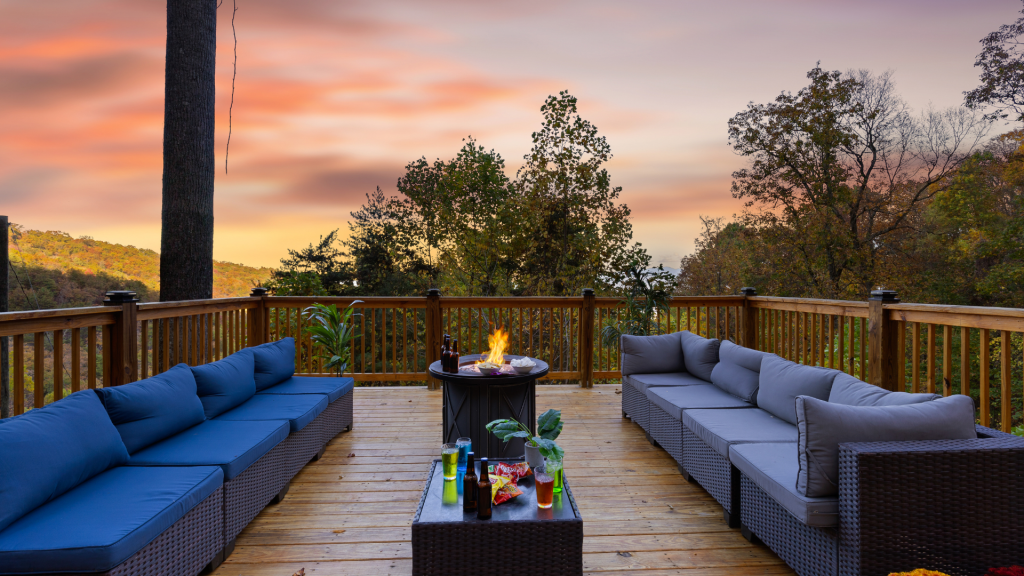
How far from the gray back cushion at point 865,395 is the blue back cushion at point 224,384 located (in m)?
3.32

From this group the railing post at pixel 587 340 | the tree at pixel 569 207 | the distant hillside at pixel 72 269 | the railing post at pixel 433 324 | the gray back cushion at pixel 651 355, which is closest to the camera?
the gray back cushion at pixel 651 355

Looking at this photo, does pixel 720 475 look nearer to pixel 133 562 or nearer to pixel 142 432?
pixel 133 562

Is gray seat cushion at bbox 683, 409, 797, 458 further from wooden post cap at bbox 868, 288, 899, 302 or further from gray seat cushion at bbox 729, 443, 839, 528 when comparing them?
wooden post cap at bbox 868, 288, 899, 302

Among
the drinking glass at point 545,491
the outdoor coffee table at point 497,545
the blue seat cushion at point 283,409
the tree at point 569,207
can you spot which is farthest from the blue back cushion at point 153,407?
the tree at point 569,207

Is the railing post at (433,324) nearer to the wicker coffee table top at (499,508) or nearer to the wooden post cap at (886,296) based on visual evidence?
the wicker coffee table top at (499,508)

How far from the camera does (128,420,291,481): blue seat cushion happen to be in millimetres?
2084

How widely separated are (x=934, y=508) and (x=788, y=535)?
506mm

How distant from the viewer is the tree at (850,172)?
1091 cm

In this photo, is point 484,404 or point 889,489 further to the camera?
point 484,404

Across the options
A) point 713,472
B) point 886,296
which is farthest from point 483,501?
point 886,296

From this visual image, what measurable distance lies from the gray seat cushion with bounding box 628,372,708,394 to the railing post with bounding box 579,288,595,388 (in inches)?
54.9

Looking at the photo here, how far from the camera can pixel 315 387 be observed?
3580 mm

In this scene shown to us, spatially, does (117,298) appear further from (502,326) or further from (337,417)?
(502,326)

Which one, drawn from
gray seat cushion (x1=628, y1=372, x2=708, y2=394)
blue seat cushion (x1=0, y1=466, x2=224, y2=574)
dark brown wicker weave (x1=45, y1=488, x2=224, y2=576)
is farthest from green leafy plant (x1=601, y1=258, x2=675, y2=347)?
blue seat cushion (x1=0, y1=466, x2=224, y2=574)
